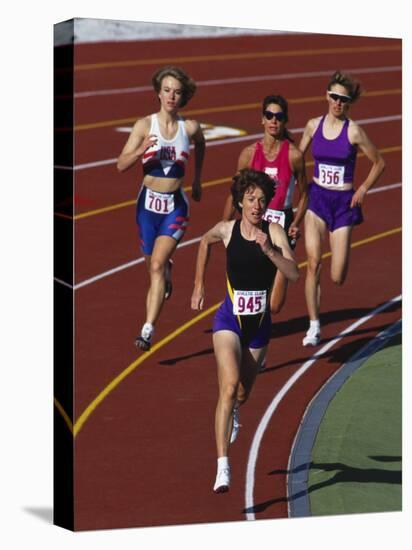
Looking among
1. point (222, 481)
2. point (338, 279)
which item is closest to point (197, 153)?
point (338, 279)

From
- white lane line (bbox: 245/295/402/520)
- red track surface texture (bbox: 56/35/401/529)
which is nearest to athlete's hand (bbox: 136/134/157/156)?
red track surface texture (bbox: 56/35/401/529)

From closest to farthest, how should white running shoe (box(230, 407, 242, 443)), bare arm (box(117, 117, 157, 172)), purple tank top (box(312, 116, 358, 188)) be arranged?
bare arm (box(117, 117, 157, 172)) < white running shoe (box(230, 407, 242, 443)) < purple tank top (box(312, 116, 358, 188))

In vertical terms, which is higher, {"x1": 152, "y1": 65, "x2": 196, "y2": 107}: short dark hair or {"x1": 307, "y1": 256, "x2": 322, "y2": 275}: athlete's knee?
{"x1": 152, "y1": 65, "x2": 196, "y2": 107}: short dark hair

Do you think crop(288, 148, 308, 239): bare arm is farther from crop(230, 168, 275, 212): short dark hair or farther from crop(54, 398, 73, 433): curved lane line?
crop(54, 398, 73, 433): curved lane line

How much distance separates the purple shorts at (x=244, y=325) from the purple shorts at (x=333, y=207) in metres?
1.52

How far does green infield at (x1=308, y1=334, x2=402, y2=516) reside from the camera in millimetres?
18047

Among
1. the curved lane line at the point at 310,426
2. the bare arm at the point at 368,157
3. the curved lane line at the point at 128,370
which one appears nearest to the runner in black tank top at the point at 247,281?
the curved lane line at the point at 128,370

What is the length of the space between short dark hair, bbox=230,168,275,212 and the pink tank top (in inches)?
6.5

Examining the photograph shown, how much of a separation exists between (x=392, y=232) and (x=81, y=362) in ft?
14.1

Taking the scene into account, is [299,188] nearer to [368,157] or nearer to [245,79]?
[368,157]

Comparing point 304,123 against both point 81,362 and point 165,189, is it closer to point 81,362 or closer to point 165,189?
point 165,189

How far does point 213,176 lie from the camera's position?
17766 millimetres

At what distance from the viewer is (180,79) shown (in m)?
17.4

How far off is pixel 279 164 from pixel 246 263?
1246 millimetres
